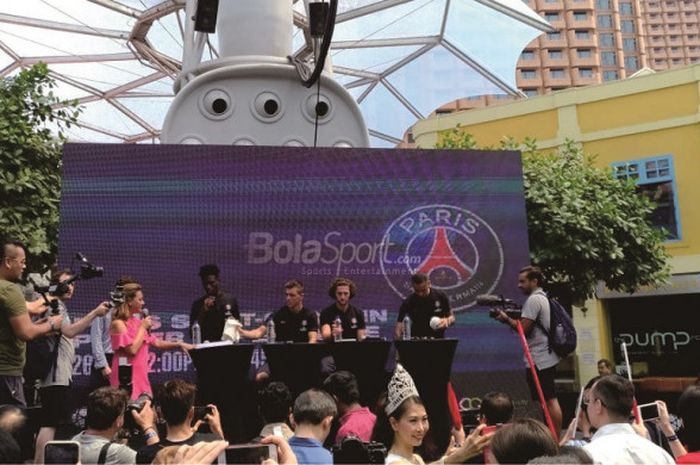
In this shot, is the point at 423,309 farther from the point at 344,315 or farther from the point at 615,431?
the point at 615,431

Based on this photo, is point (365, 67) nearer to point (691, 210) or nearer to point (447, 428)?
point (691, 210)

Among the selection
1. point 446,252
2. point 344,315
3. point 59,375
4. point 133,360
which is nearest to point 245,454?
point 59,375

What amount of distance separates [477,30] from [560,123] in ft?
14.9

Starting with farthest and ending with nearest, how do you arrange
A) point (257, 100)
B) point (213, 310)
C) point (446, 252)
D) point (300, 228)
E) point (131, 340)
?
point (257, 100) → point (446, 252) → point (300, 228) → point (213, 310) → point (131, 340)

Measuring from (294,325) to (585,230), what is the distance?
32.1 feet

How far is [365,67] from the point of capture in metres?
26.7

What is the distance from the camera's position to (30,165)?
11578 millimetres

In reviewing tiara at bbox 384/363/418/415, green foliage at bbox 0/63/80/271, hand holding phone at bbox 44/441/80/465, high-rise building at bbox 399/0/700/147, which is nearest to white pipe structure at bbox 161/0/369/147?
green foliage at bbox 0/63/80/271

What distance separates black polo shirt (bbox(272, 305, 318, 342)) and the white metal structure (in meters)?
15.7

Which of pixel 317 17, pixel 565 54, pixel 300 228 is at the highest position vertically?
pixel 565 54

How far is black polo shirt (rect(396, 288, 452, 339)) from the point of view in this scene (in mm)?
7668

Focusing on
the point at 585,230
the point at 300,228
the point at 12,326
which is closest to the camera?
the point at 12,326

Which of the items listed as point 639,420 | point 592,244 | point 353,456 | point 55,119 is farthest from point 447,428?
point 592,244

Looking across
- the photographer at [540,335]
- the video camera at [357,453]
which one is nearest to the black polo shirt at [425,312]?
the photographer at [540,335]
